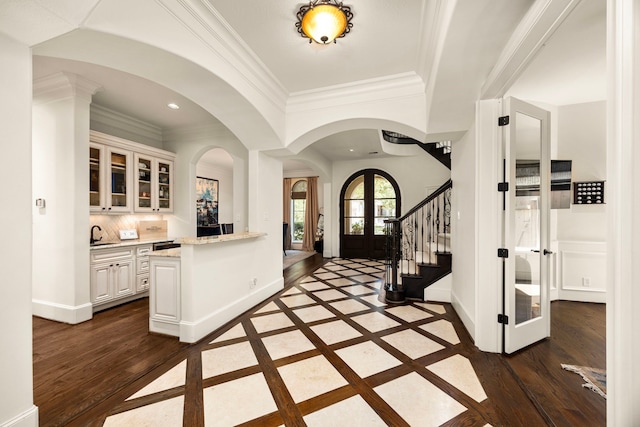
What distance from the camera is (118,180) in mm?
3889

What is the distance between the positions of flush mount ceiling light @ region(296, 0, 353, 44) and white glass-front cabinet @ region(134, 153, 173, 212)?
358 cm

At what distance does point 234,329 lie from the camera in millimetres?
2863

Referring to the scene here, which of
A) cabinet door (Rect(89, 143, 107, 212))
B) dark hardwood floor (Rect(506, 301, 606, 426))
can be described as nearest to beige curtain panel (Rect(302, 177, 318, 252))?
cabinet door (Rect(89, 143, 107, 212))

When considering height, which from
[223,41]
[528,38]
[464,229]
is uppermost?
[223,41]

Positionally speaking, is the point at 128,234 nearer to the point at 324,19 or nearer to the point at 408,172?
the point at 324,19

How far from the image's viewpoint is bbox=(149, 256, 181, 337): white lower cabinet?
8.96ft

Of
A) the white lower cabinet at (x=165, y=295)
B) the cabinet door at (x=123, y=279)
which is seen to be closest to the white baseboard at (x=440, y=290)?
the white lower cabinet at (x=165, y=295)

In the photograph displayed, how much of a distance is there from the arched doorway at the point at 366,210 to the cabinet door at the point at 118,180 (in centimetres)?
513

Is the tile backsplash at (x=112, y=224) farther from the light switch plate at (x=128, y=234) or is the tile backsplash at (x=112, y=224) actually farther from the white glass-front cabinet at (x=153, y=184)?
the white glass-front cabinet at (x=153, y=184)

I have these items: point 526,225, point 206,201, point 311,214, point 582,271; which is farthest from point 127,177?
point 582,271

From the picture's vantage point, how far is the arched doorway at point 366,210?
7.25m
